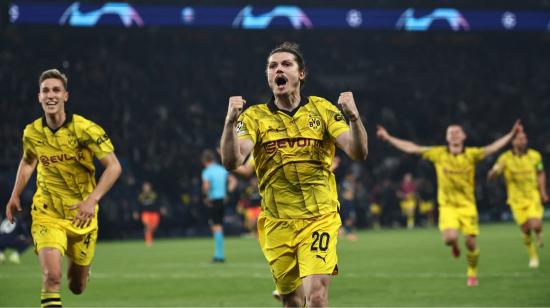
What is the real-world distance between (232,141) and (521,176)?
13687 mm

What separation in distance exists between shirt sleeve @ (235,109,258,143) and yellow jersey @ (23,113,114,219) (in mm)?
2293

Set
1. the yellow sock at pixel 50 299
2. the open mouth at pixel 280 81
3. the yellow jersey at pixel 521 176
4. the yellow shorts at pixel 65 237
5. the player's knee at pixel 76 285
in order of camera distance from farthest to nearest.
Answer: the yellow jersey at pixel 521 176 < the player's knee at pixel 76 285 < the yellow shorts at pixel 65 237 < the yellow sock at pixel 50 299 < the open mouth at pixel 280 81

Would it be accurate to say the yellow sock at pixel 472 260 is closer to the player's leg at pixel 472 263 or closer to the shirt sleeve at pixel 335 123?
the player's leg at pixel 472 263

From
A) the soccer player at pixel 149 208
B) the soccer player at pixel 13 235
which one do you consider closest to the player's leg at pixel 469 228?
the soccer player at pixel 13 235

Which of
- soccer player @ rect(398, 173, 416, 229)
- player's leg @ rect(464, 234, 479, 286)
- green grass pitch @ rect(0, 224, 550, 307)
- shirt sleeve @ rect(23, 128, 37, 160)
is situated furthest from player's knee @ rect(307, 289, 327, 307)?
soccer player @ rect(398, 173, 416, 229)

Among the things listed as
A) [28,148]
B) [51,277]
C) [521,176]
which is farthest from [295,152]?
[521,176]

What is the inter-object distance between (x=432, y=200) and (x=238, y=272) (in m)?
23.8

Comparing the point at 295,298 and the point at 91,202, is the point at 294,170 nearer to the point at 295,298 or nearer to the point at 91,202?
the point at 295,298

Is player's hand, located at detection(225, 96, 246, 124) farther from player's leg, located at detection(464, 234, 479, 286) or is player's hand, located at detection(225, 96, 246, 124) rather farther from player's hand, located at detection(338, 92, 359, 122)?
Result: player's leg, located at detection(464, 234, 479, 286)

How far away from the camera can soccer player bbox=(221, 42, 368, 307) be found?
784cm

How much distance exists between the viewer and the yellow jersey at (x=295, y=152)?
797 centimetres

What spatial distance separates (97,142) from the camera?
388 inches

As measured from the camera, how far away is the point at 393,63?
4628 cm

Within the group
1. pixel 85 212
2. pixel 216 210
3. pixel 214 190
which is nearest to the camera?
pixel 85 212
